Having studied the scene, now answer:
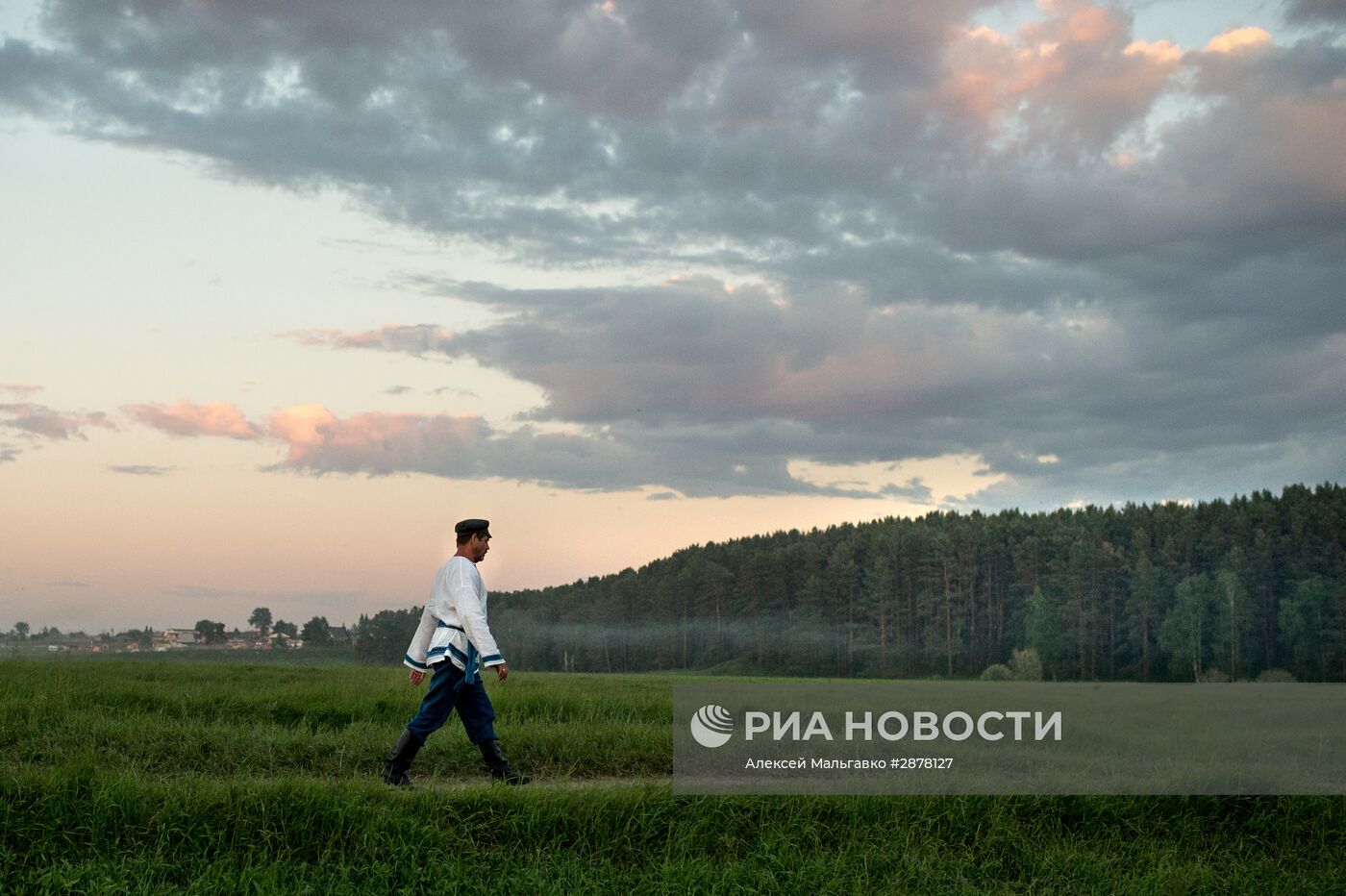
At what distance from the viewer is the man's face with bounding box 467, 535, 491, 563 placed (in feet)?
36.9

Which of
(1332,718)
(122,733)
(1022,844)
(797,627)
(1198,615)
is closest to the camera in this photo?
(1022,844)

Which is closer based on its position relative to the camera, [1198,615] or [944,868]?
[944,868]

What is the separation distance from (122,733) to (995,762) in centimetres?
933

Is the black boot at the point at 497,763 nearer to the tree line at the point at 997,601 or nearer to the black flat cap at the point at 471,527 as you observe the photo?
the black flat cap at the point at 471,527

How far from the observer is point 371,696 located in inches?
632

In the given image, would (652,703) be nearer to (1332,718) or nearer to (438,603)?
(438,603)

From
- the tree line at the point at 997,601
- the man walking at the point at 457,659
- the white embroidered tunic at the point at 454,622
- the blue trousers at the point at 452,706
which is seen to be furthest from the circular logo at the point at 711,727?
the tree line at the point at 997,601

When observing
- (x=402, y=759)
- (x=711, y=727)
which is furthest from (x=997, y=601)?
(x=402, y=759)

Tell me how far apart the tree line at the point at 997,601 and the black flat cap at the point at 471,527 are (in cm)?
8671

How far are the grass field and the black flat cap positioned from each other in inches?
92.6

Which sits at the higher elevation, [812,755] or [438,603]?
[438,603]

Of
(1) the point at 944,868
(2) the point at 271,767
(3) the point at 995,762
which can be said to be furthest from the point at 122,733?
(3) the point at 995,762

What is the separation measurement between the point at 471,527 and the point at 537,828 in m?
3.02

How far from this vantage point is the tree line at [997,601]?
295ft
